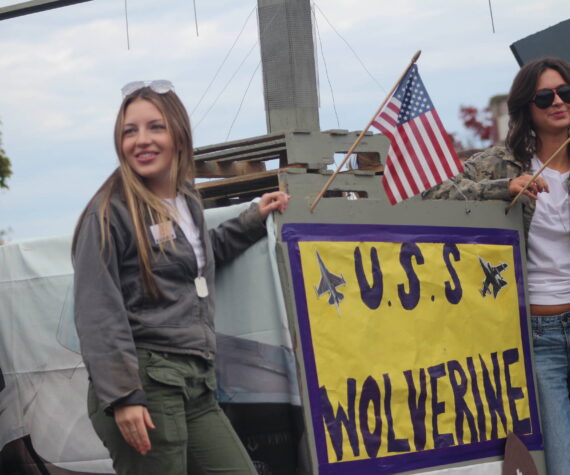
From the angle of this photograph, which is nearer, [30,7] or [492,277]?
[492,277]

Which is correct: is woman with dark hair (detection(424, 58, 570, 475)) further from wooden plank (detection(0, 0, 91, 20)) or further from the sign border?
wooden plank (detection(0, 0, 91, 20))

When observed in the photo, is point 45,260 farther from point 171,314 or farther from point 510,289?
point 510,289

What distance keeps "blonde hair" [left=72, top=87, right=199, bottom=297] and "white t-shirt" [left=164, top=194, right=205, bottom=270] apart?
4cm

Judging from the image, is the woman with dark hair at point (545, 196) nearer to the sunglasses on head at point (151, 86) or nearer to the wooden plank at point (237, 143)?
the wooden plank at point (237, 143)

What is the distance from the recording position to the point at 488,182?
4.52 meters

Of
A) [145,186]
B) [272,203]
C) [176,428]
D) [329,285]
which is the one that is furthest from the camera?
[329,285]

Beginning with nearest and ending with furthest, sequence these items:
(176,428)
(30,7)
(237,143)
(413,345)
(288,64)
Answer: (176,428)
(413,345)
(237,143)
(288,64)
(30,7)

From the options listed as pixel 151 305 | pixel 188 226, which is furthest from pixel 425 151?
pixel 151 305

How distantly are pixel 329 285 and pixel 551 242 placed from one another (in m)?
1.08

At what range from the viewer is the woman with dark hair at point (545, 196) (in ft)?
14.3

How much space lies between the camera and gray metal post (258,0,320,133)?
7418 millimetres

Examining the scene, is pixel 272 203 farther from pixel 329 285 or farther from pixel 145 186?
pixel 145 186

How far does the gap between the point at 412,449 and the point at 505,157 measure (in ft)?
4.36

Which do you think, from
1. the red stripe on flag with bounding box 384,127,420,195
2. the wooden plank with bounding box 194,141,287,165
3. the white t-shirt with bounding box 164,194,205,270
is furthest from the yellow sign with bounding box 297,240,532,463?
the wooden plank with bounding box 194,141,287,165
